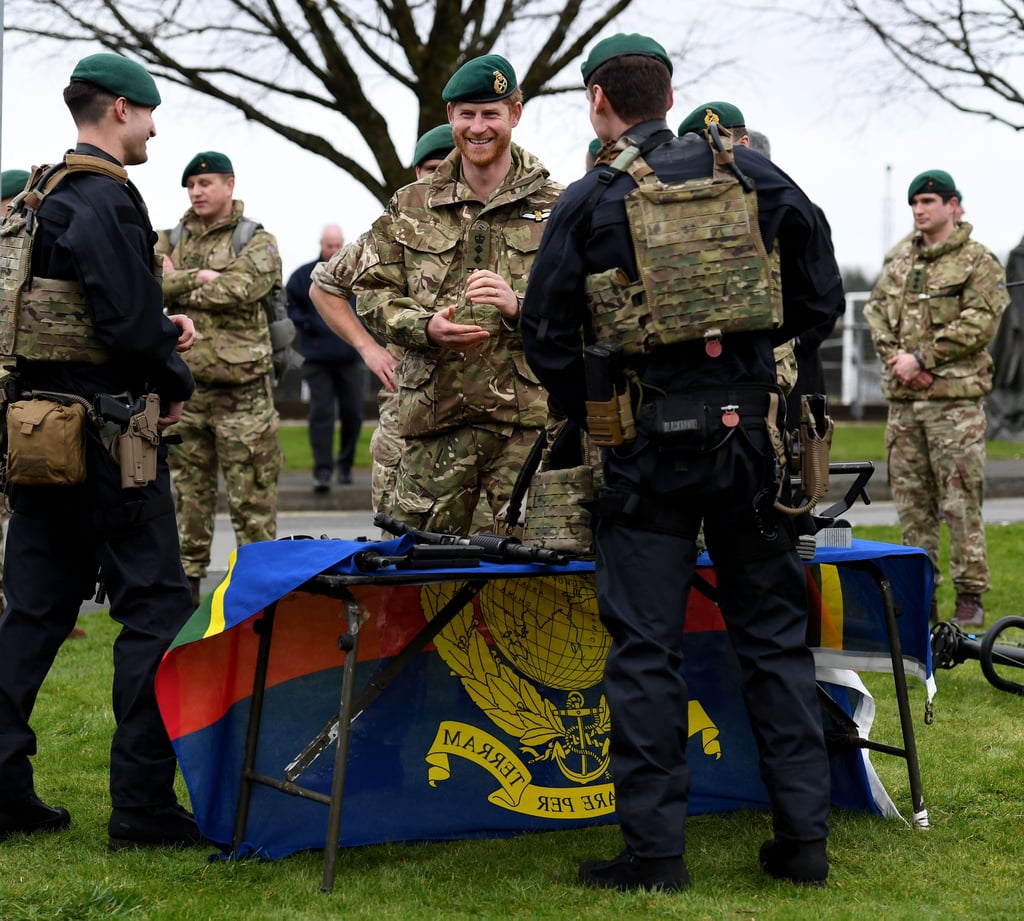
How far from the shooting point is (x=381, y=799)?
4.57m

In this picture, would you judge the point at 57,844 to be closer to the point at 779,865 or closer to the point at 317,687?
the point at 317,687

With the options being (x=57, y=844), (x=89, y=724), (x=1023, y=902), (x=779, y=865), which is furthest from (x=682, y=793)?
(x=89, y=724)

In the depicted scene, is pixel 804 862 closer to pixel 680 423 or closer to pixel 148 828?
pixel 680 423

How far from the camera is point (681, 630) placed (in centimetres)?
405

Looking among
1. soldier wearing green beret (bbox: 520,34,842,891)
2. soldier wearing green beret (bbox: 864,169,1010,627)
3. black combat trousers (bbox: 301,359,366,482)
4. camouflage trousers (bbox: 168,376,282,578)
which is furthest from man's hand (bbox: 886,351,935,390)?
black combat trousers (bbox: 301,359,366,482)

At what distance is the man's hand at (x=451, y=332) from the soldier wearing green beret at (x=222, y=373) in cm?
347

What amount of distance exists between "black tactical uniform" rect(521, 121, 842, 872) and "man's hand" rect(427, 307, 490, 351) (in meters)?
0.79

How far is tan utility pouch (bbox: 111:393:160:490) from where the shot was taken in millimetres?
4434

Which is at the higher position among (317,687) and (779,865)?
(317,687)

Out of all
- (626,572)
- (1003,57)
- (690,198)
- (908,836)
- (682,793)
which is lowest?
(908,836)

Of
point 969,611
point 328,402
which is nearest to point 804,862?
point 969,611

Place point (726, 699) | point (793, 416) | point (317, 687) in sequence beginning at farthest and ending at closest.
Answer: point (793, 416)
point (726, 699)
point (317, 687)

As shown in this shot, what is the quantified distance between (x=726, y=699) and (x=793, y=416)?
2.31 metres

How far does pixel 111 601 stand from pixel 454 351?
143 centimetres
